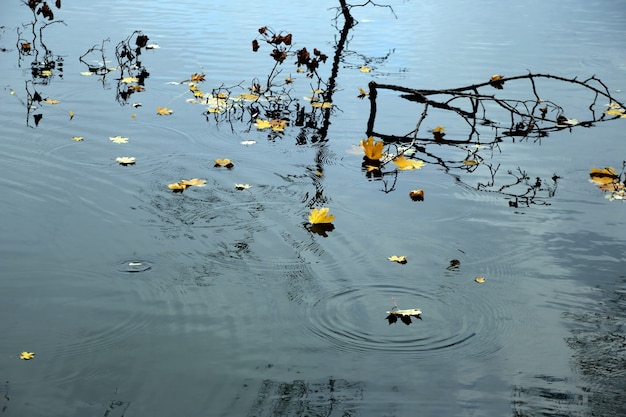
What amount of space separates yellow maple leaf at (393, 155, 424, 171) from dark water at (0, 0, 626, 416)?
0.08 m

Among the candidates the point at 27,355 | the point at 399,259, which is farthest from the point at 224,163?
the point at 27,355

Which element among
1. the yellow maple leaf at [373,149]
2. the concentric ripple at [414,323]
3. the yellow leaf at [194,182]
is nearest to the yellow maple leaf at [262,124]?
the yellow maple leaf at [373,149]

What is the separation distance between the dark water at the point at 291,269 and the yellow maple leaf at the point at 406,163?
3.0 inches

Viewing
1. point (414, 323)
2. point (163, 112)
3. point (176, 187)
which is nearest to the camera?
point (414, 323)

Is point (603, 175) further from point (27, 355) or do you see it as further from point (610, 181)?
point (27, 355)

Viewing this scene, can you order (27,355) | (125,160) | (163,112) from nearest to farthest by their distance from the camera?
(27,355), (125,160), (163,112)

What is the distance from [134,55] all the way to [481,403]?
719 cm

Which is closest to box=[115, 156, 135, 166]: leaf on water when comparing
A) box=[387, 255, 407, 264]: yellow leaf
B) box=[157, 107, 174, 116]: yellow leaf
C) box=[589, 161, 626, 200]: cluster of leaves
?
box=[157, 107, 174, 116]: yellow leaf

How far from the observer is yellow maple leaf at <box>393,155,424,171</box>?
18.4ft

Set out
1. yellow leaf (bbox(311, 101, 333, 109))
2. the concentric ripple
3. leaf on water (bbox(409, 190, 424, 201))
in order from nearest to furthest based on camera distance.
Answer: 1. the concentric ripple
2. leaf on water (bbox(409, 190, 424, 201))
3. yellow leaf (bbox(311, 101, 333, 109))

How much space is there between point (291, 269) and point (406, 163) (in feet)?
6.79

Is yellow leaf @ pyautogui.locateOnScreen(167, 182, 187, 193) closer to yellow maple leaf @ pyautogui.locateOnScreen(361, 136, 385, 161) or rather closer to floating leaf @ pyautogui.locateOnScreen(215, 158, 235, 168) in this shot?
floating leaf @ pyautogui.locateOnScreen(215, 158, 235, 168)

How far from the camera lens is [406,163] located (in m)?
5.62

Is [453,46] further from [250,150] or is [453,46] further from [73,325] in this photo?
[73,325]
